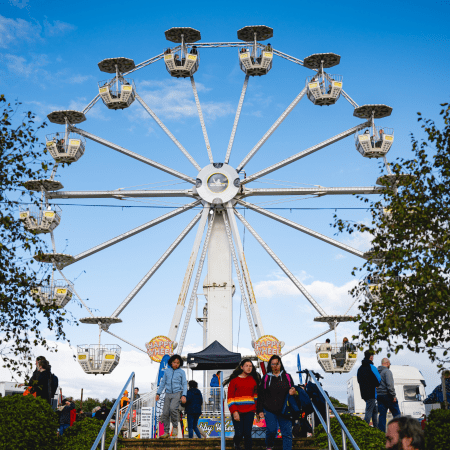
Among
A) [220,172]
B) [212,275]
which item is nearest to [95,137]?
[220,172]

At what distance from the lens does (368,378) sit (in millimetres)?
13062

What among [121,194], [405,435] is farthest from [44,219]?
[405,435]

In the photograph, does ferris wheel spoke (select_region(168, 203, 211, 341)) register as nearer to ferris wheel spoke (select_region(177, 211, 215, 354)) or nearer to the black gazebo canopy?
ferris wheel spoke (select_region(177, 211, 215, 354))

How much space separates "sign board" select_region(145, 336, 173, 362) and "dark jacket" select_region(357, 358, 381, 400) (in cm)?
1111

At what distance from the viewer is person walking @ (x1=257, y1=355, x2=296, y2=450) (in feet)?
33.6

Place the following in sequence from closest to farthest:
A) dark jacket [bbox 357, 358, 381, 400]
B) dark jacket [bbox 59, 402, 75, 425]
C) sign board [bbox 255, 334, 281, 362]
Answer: dark jacket [bbox 357, 358, 381, 400] → dark jacket [bbox 59, 402, 75, 425] → sign board [bbox 255, 334, 281, 362]

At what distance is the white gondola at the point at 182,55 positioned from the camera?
94.3 ft

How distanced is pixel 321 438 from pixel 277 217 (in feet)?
50.3

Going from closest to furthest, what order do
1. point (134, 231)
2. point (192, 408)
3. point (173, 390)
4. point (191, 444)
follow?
point (191, 444) < point (173, 390) < point (192, 408) < point (134, 231)

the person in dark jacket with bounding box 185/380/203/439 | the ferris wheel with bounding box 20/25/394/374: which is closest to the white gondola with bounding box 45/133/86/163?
the ferris wheel with bounding box 20/25/394/374

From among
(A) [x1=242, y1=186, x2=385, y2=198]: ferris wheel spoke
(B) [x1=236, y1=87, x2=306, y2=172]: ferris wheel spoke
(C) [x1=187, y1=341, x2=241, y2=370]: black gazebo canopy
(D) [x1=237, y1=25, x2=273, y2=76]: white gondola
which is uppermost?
(D) [x1=237, y1=25, x2=273, y2=76]: white gondola

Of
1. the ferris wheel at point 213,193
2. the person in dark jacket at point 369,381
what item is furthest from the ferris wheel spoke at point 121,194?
the person in dark jacket at point 369,381

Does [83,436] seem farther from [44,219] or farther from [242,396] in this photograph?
[44,219]

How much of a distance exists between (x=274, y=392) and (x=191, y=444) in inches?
99.4
